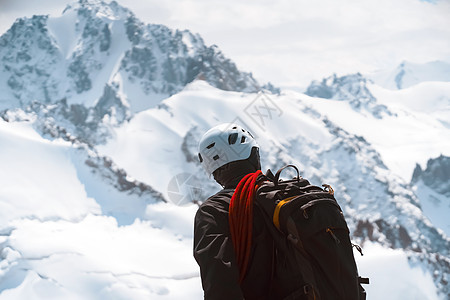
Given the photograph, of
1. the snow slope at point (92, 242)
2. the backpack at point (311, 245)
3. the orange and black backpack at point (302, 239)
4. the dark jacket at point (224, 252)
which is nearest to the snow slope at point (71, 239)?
the snow slope at point (92, 242)

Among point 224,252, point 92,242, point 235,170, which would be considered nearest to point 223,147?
point 235,170

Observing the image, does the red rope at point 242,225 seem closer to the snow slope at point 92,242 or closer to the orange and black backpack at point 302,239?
the orange and black backpack at point 302,239

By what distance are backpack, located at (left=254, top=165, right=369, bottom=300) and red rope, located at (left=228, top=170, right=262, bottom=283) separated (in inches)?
4.6

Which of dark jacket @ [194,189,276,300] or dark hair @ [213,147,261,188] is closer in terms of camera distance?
dark jacket @ [194,189,276,300]

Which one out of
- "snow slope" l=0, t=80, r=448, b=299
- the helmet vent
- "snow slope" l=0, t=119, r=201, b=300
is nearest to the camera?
the helmet vent

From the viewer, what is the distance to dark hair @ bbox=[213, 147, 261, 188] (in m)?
3.99

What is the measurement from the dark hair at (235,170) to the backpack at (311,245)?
0.58m

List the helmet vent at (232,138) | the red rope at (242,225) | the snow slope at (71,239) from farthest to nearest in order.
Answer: the snow slope at (71,239) < the helmet vent at (232,138) < the red rope at (242,225)

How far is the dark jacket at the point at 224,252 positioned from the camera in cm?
319

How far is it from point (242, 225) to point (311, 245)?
0.51 m

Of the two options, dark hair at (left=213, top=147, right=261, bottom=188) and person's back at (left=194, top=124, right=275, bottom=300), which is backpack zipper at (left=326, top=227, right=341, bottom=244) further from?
dark hair at (left=213, top=147, right=261, bottom=188)

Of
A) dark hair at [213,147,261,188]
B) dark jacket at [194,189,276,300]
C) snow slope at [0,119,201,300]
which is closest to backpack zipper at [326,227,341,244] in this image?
dark jacket at [194,189,276,300]

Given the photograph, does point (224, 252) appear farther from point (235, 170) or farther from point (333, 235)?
point (235, 170)

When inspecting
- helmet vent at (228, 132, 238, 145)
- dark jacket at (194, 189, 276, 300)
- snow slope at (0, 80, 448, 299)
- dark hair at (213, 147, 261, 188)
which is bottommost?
snow slope at (0, 80, 448, 299)
